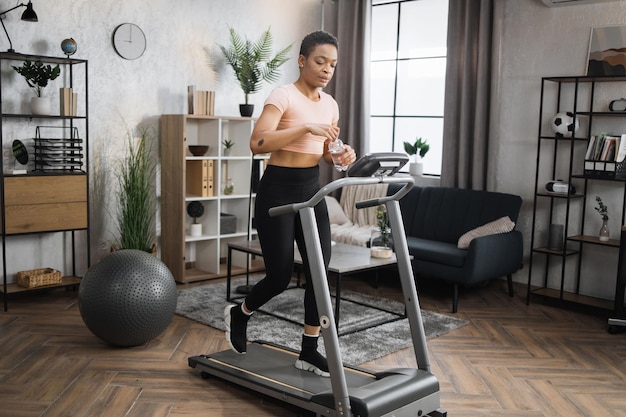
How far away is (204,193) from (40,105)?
1488 mm

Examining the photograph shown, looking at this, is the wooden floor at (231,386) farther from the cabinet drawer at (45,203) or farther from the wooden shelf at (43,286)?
the cabinet drawer at (45,203)

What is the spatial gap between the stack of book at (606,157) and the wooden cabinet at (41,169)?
3594 mm

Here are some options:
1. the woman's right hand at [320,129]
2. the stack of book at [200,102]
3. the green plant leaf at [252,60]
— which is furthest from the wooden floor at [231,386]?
the green plant leaf at [252,60]

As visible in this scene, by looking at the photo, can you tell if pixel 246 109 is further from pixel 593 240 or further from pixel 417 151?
pixel 593 240

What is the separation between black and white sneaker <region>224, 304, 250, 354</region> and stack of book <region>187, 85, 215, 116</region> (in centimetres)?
271

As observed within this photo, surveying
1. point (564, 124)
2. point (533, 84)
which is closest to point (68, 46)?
point (533, 84)

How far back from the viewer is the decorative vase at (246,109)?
607cm

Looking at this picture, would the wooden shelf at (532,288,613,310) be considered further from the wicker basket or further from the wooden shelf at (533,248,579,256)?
the wicker basket

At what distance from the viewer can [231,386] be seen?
3.48 meters

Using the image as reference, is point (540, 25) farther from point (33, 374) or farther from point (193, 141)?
point (33, 374)

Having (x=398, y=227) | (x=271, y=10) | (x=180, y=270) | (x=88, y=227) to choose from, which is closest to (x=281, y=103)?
(x=398, y=227)

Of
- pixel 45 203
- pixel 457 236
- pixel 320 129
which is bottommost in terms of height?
pixel 457 236

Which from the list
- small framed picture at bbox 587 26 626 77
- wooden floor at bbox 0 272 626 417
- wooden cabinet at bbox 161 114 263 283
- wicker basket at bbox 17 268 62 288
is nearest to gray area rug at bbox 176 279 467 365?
wooden floor at bbox 0 272 626 417

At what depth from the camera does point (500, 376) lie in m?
3.73
